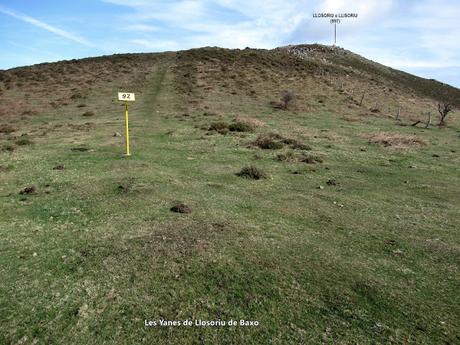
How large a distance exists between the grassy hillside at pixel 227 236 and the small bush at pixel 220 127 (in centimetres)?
37

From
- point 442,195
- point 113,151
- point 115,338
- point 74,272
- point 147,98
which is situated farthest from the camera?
point 147,98

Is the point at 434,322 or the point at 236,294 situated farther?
the point at 236,294

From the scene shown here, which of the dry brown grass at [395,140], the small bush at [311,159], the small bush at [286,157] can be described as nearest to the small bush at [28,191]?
the small bush at [286,157]

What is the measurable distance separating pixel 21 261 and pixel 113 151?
13.2 meters

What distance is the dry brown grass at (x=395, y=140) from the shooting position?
2716cm

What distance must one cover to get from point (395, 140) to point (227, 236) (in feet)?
72.4

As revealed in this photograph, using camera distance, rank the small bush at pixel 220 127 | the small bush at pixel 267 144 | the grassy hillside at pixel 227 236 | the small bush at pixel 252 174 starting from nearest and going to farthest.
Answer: the grassy hillside at pixel 227 236 < the small bush at pixel 252 174 < the small bush at pixel 267 144 < the small bush at pixel 220 127

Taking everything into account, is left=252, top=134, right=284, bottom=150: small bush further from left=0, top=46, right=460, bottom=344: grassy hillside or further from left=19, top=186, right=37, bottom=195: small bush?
left=19, top=186, right=37, bottom=195: small bush

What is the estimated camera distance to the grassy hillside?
6.98 metres

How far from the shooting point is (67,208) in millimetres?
12188

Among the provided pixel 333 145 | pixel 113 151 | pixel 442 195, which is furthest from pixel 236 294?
pixel 333 145

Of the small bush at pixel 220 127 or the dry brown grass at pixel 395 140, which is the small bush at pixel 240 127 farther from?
the dry brown grass at pixel 395 140

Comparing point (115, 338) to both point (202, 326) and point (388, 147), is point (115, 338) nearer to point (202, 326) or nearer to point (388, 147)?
point (202, 326)

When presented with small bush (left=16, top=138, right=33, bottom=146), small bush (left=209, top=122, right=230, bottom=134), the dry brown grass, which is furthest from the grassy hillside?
small bush (left=209, top=122, right=230, bottom=134)
